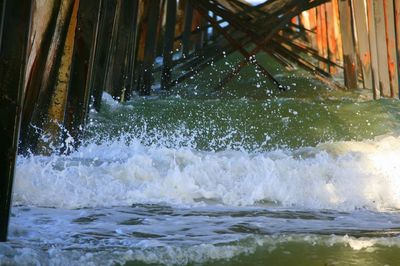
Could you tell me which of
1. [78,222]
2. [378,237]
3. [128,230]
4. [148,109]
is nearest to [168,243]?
[128,230]

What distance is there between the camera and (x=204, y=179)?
5562 millimetres

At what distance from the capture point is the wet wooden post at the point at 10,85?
3.56 metres

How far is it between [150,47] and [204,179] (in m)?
→ 5.16

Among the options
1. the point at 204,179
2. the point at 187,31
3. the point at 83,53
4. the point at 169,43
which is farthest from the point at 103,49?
the point at 187,31

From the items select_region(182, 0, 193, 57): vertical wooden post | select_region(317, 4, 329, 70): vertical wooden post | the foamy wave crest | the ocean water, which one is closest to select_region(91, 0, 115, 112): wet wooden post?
the ocean water

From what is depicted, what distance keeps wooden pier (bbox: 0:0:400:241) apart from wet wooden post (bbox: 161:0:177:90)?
0.01 meters

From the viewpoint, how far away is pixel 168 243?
11.9ft

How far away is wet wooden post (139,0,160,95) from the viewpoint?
408 inches

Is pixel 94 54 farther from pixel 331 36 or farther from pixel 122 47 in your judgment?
pixel 331 36

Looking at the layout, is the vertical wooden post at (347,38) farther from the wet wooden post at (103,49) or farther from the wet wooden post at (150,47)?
the wet wooden post at (103,49)

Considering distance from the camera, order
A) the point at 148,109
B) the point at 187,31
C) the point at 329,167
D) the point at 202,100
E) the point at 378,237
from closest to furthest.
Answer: the point at 378,237, the point at 329,167, the point at 148,109, the point at 202,100, the point at 187,31

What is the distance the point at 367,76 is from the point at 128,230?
7.37m

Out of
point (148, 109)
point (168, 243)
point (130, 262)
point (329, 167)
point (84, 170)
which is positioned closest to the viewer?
point (130, 262)

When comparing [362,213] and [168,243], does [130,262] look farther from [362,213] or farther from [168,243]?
[362,213]
